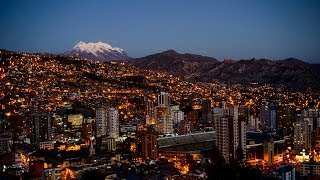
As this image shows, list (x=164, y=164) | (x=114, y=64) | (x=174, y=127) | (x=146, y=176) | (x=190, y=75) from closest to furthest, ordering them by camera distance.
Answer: (x=146, y=176) < (x=164, y=164) < (x=174, y=127) < (x=114, y=64) < (x=190, y=75)

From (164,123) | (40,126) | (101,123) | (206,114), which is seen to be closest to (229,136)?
(164,123)

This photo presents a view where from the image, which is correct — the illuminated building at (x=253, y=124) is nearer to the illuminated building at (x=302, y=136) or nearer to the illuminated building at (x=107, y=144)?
the illuminated building at (x=302, y=136)

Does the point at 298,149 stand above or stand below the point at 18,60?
below

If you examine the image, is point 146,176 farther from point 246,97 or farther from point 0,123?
point 246,97

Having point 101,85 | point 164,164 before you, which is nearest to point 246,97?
point 101,85

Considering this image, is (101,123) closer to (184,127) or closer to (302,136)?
(184,127)

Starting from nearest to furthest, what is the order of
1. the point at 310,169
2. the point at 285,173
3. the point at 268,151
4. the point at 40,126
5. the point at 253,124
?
the point at 285,173 → the point at 310,169 → the point at 268,151 → the point at 40,126 → the point at 253,124
